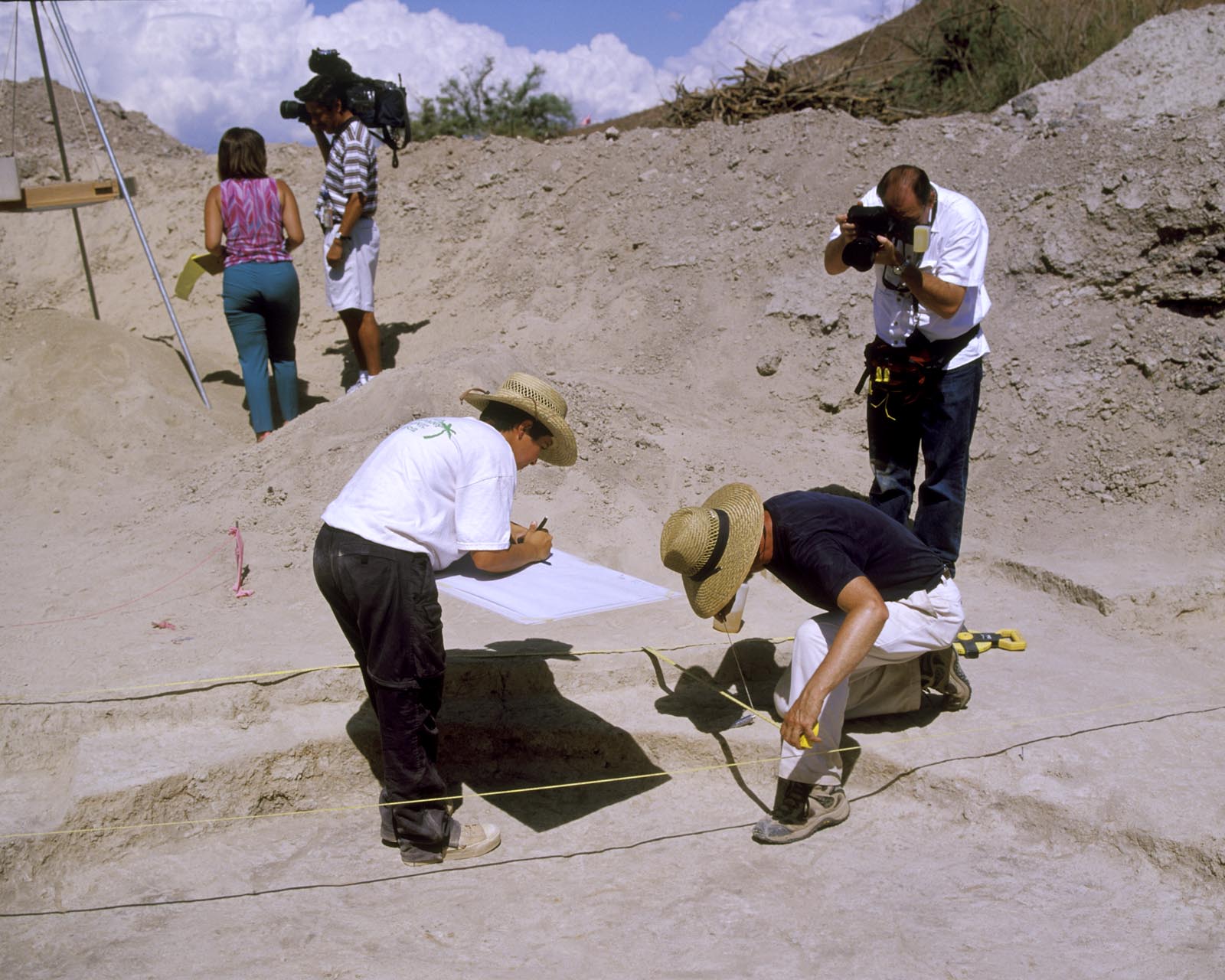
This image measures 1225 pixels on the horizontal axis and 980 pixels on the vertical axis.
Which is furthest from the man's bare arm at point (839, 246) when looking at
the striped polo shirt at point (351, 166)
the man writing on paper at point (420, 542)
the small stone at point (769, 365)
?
the striped polo shirt at point (351, 166)

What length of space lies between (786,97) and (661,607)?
668cm

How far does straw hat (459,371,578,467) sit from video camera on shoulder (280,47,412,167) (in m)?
4.33

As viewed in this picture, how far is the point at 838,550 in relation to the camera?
10.7 ft

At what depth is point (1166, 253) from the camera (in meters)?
6.88

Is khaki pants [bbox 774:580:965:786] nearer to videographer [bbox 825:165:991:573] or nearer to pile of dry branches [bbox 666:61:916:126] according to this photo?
videographer [bbox 825:165:991:573]

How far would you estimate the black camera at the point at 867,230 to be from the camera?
4441 mm

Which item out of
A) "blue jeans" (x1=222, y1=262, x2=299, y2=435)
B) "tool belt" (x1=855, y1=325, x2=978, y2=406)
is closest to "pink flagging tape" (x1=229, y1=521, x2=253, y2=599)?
"blue jeans" (x1=222, y1=262, x2=299, y2=435)

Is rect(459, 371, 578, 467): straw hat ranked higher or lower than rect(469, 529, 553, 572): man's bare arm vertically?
higher

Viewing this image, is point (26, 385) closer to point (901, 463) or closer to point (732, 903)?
point (901, 463)

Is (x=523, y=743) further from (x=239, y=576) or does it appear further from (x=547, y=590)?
(x=239, y=576)

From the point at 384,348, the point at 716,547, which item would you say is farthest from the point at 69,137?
the point at 716,547

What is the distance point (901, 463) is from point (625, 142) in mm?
6222

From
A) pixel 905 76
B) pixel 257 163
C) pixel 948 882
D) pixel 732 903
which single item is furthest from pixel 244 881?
pixel 905 76

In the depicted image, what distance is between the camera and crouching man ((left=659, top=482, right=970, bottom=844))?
3.12 metres
